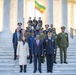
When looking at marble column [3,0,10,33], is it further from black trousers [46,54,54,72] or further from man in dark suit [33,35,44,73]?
black trousers [46,54,54,72]

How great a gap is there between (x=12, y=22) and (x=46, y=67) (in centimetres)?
1514

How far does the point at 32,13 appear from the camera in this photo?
31.3 metres

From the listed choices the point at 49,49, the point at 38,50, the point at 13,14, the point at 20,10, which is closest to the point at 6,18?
the point at 20,10

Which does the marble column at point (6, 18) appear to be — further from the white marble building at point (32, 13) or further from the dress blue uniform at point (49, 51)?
the dress blue uniform at point (49, 51)

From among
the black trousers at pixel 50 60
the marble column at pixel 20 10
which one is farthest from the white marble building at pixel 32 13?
the black trousers at pixel 50 60

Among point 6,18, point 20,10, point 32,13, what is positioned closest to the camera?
point 6,18

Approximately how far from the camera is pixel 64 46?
15516 millimetres

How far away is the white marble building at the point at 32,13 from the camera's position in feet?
84.1

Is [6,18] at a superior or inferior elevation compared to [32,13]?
inferior

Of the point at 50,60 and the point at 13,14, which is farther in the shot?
the point at 13,14

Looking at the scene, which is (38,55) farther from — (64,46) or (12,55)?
(12,55)

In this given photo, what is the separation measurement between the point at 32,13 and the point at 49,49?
17671 millimetres

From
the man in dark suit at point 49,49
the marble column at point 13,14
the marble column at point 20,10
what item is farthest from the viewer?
the marble column at point 13,14

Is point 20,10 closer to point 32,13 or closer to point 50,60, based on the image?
point 32,13
